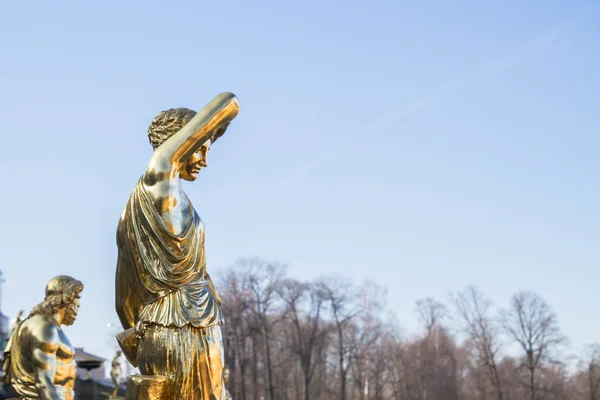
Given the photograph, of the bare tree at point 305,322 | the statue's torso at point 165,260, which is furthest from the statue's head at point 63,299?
the bare tree at point 305,322

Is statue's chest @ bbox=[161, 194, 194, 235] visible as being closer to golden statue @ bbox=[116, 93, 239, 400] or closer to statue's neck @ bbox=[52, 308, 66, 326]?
golden statue @ bbox=[116, 93, 239, 400]

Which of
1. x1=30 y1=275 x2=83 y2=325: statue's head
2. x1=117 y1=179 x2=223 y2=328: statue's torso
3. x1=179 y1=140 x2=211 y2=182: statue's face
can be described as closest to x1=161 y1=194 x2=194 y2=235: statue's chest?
x1=117 y1=179 x2=223 y2=328: statue's torso

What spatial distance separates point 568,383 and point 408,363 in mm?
13997

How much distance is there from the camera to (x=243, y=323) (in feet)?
178

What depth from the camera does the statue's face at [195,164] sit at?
Result: 4437 mm

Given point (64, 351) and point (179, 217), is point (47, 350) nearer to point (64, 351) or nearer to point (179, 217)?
point (64, 351)

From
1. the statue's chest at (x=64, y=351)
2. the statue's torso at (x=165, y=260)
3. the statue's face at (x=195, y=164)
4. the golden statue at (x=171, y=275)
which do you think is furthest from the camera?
the statue's chest at (x=64, y=351)

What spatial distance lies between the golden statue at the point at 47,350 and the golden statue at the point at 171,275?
2.73 metres

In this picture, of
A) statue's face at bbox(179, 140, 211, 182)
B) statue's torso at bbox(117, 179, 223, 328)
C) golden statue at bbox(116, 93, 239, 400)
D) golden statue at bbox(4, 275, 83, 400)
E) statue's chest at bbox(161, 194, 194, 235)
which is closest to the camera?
golden statue at bbox(116, 93, 239, 400)

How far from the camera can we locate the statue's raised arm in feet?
14.1

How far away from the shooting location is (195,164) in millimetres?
4477

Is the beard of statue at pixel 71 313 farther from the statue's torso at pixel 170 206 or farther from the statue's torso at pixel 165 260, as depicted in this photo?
the statue's torso at pixel 170 206

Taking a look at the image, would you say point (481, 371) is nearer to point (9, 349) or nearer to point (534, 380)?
point (534, 380)

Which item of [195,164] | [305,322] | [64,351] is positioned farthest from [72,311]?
[305,322]
